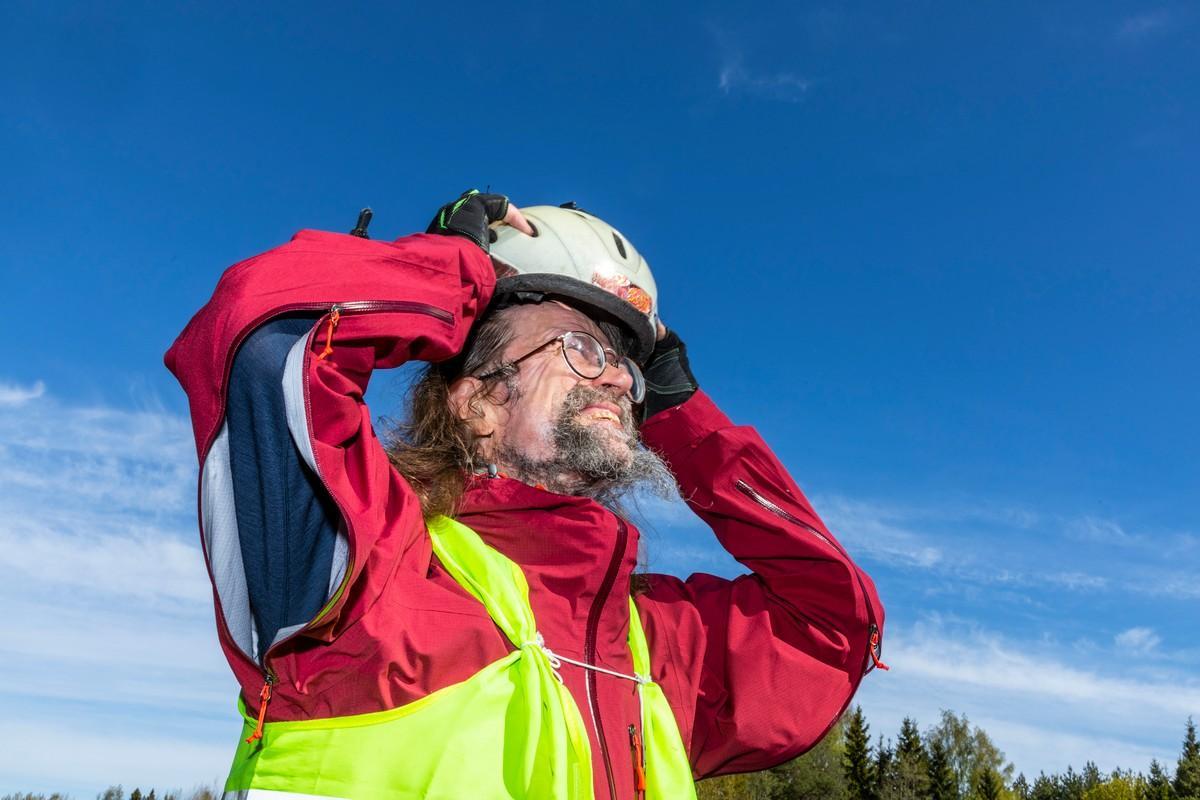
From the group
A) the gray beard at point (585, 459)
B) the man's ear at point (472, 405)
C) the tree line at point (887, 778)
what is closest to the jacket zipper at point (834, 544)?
the gray beard at point (585, 459)

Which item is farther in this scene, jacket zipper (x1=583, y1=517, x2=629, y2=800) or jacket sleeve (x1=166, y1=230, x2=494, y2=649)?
jacket zipper (x1=583, y1=517, x2=629, y2=800)

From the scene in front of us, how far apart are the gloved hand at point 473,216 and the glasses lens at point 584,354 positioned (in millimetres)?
601

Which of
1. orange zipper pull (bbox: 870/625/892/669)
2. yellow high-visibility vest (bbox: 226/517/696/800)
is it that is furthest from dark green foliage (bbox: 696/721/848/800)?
yellow high-visibility vest (bbox: 226/517/696/800)

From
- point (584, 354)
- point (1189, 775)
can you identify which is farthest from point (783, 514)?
point (1189, 775)

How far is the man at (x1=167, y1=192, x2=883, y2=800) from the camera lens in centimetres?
268

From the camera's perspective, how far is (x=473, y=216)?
3.80 meters

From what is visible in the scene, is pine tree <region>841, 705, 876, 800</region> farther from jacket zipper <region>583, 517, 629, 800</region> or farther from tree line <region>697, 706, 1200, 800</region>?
jacket zipper <region>583, 517, 629, 800</region>

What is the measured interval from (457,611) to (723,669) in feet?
4.97

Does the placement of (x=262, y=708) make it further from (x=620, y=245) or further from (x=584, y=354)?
(x=620, y=245)

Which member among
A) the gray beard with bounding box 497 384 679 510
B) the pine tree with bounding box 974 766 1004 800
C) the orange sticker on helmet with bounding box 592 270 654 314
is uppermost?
the pine tree with bounding box 974 766 1004 800

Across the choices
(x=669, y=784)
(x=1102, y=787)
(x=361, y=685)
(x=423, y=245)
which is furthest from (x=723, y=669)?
(x=1102, y=787)

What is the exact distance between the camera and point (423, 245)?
10.6 ft

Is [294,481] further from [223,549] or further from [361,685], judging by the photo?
[361,685]

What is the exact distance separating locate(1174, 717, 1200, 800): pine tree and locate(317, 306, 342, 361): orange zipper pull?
6665 centimetres
